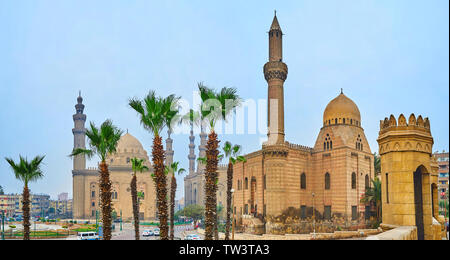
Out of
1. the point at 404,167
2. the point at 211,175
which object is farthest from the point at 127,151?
the point at 404,167

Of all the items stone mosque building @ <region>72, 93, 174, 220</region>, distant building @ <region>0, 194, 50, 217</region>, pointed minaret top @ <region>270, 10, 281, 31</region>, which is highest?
pointed minaret top @ <region>270, 10, 281, 31</region>

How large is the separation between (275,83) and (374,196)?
15628mm

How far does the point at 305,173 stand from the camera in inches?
1758

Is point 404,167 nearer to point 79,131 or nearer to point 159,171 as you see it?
point 159,171

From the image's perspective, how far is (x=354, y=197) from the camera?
141ft

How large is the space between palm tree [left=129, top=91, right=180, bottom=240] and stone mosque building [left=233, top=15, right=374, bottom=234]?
24.2m

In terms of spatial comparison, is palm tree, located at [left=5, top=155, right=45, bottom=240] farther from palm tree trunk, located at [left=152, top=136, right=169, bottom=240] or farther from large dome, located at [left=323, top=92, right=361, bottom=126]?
large dome, located at [left=323, top=92, right=361, bottom=126]

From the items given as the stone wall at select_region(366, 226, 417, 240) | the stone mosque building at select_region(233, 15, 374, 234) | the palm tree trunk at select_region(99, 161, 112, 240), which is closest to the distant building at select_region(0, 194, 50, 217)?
the stone mosque building at select_region(233, 15, 374, 234)

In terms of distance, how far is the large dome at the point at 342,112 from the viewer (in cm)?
4597

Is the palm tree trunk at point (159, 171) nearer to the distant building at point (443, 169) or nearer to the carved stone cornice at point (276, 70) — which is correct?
the carved stone cornice at point (276, 70)

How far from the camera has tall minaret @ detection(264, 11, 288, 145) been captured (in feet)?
138

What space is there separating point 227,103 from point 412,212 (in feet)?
29.3

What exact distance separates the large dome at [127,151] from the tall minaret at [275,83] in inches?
2119
